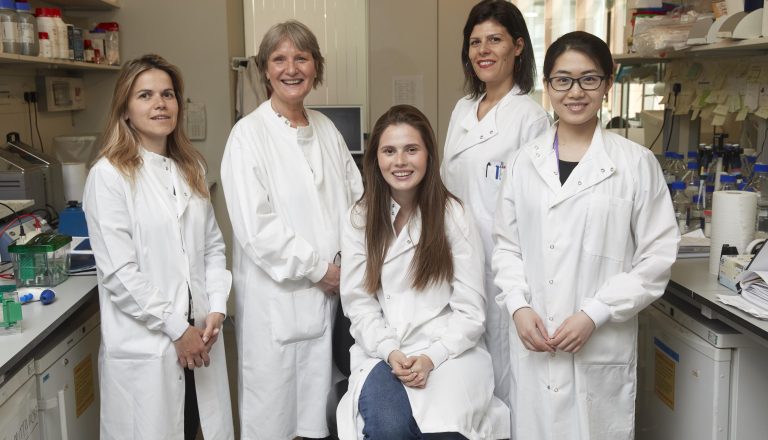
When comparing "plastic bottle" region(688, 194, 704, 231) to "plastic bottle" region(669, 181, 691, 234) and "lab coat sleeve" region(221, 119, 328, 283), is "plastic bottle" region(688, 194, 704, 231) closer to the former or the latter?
"plastic bottle" region(669, 181, 691, 234)

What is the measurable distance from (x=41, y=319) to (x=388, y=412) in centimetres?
93

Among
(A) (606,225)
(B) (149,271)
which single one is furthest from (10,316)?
(A) (606,225)

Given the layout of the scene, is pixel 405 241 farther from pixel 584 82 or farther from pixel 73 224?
pixel 73 224

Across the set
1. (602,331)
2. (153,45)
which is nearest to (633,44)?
(602,331)

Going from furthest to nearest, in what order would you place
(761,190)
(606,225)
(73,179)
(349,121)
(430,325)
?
(349,121), (73,179), (761,190), (430,325), (606,225)

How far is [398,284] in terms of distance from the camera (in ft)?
6.45

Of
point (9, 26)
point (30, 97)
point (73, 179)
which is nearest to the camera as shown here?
point (9, 26)

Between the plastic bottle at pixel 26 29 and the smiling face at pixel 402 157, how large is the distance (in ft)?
4.80

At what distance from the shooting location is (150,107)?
1.92 metres

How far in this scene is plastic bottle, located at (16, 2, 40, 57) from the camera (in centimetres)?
252

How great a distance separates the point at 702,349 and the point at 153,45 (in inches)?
126

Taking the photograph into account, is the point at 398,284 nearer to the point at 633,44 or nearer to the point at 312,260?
the point at 312,260

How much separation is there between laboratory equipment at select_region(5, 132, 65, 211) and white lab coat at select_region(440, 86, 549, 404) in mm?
1714

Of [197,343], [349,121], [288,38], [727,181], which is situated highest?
[288,38]
